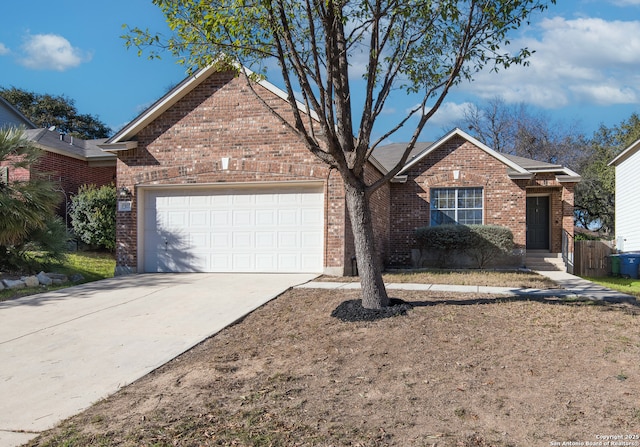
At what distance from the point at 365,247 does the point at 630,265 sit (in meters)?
14.6

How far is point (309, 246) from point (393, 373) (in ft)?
25.7

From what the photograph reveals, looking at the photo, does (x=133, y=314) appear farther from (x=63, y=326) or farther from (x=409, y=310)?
(x=409, y=310)

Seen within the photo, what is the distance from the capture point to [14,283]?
36.6ft

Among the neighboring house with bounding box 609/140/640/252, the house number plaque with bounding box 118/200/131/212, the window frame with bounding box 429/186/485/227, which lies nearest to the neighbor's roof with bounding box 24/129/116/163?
the house number plaque with bounding box 118/200/131/212

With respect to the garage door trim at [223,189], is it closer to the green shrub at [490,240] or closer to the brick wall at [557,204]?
the green shrub at [490,240]

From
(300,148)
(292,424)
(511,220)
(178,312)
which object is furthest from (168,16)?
(511,220)

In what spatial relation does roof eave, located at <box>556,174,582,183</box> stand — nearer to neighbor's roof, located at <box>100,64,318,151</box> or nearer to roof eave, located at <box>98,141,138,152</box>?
neighbor's roof, located at <box>100,64,318,151</box>

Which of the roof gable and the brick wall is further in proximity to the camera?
the brick wall

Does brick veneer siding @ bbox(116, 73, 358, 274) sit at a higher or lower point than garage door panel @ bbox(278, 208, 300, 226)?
higher

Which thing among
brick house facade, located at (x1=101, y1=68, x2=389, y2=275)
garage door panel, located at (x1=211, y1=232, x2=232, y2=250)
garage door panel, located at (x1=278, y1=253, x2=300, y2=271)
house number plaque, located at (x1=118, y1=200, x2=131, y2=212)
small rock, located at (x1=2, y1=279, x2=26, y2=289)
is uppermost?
brick house facade, located at (x1=101, y1=68, x2=389, y2=275)

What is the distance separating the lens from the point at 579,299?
30.9 ft

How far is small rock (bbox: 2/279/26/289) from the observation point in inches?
435

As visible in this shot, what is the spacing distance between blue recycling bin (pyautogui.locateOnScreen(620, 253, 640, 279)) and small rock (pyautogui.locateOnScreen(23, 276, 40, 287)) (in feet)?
60.4

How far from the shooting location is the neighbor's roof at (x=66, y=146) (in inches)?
676
